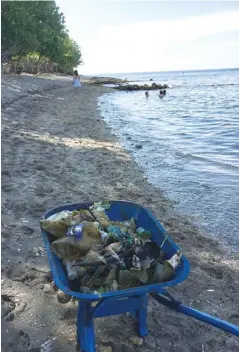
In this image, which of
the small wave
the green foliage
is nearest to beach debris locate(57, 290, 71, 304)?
the small wave

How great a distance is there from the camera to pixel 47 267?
3.79m

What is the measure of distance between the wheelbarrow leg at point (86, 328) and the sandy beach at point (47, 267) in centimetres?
27

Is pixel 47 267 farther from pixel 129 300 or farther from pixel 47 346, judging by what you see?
pixel 129 300

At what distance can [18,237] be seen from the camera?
435 cm

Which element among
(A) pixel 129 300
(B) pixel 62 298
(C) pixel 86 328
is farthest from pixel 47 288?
(A) pixel 129 300

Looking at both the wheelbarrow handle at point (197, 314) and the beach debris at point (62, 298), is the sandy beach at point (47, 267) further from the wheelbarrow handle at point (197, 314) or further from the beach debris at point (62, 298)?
→ the wheelbarrow handle at point (197, 314)

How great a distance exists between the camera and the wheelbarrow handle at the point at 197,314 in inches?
94.2

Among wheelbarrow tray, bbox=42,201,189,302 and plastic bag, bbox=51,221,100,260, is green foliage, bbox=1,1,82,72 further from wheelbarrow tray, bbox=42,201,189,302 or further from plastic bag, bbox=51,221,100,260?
plastic bag, bbox=51,221,100,260

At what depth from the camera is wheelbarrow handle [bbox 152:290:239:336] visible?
2.39 m

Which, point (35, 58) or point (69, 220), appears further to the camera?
point (35, 58)

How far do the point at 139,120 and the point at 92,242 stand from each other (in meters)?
15.9

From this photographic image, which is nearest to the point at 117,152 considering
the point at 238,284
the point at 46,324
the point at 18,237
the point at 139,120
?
the point at 18,237

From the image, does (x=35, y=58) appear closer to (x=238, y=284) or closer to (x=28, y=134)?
(x=28, y=134)

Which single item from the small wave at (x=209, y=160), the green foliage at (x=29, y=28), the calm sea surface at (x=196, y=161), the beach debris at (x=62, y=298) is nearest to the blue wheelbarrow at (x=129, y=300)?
the beach debris at (x=62, y=298)
